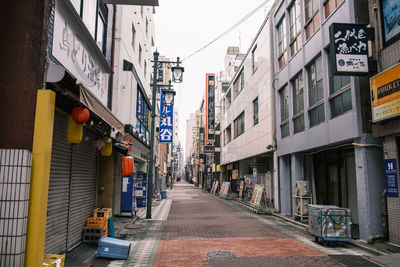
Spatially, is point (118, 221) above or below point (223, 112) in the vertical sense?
below

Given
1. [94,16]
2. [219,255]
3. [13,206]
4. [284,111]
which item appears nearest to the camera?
[13,206]

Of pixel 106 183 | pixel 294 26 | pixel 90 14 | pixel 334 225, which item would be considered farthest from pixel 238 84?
pixel 334 225

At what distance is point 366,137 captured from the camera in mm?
9805

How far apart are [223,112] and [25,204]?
3735 centimetres

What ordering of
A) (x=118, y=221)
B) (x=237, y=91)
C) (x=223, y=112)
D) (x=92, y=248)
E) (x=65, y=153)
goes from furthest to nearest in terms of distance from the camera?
(x=223, y=112) → (x=237, y=91) → (x=118, y=221) → (x=92, y=248) → (x=65, y=153)

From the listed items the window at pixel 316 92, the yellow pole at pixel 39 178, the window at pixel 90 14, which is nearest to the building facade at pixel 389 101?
the window at pixel 316 92

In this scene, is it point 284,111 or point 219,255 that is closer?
point 219,255

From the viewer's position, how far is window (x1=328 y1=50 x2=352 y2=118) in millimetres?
10969

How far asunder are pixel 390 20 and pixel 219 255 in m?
8.80

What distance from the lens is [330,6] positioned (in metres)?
12.5

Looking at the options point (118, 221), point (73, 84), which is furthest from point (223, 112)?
point (73, 84)

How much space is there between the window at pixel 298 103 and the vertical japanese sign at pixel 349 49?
5695 mm

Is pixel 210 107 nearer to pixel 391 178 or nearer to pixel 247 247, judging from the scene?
pixel 247 247

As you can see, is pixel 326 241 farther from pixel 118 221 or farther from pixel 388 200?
pixel 118 221
